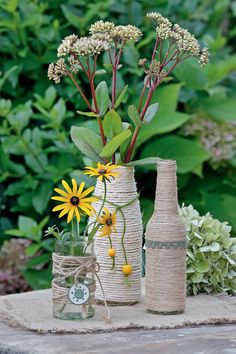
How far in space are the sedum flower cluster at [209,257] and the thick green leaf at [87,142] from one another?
28 centimetres

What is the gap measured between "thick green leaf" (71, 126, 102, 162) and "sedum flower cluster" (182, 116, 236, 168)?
1424 millimetres

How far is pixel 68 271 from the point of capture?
206 centimetres

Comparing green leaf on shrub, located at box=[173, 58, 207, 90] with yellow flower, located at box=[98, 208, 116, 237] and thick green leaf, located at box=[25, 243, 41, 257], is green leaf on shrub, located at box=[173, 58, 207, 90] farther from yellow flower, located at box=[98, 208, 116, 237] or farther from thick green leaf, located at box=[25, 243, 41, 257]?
yellow flower, located at box=[98, 208, 116, 237]

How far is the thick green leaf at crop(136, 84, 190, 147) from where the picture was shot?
3.41 m

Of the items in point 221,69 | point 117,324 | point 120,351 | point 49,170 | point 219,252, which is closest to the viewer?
point 120,351

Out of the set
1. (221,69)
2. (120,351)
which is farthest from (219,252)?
(221,69)

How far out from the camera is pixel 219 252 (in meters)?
2.33

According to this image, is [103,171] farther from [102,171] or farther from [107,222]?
[107,222]

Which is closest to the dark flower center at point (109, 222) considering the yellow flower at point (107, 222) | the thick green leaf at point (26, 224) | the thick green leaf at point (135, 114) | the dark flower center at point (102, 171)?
the yellow flower at point (107, 222)

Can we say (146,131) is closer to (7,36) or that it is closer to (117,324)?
(7,36)

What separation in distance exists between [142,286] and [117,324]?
15.7 inches

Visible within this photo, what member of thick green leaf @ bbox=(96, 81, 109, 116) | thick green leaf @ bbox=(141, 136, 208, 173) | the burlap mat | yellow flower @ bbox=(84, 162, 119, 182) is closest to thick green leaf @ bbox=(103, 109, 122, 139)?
thick green leaf @ bbox=(96, 81, 109, 116)

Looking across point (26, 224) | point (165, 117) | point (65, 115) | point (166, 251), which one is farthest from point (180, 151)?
point (166, 251)

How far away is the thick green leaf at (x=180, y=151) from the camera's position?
137 inches
